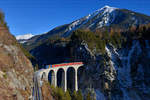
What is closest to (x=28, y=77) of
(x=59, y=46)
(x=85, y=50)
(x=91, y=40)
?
(x=85, y=50)

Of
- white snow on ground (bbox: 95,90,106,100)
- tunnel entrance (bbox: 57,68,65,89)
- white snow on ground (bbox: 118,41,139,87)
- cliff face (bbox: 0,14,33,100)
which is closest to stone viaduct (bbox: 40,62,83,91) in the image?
tunnel entrance (bbox: 57,68,65,89)

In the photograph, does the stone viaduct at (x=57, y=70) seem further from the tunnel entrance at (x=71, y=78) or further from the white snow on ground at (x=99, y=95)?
the white snow on ground at (x=99, y=95)

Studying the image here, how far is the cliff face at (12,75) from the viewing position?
88.7ft

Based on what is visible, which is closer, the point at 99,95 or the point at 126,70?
the point at 99,95

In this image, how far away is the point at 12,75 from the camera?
30.4 m

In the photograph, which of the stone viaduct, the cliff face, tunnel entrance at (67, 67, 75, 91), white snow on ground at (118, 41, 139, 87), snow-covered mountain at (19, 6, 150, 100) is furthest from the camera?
white snow on ground at (118, 41, 139, 87)

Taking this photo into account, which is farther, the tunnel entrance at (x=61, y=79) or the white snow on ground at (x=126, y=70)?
the white snow on ground at (x=126, y=70)

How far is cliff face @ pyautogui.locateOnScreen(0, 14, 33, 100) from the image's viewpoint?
27031 mm

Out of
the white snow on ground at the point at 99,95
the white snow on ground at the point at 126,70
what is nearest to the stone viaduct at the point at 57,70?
the white snow on ground at the point at 99,95

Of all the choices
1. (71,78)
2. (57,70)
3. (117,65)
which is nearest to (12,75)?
(57,70)

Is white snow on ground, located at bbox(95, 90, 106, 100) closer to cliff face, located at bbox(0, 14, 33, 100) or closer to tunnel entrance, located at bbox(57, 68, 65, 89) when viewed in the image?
tunnel entrance, located at bbox(57, 68, 65, 89)

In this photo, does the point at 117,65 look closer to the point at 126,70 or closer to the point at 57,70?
the point at 126,70

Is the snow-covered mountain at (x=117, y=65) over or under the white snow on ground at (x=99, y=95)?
over

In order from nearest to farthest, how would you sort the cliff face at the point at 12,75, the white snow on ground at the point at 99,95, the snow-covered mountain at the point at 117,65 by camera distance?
1. the cliff face at the point at 12,75
2. the white snow on ground at the point at 99,95
3. the snow-covered mountain at the point at 117,65
